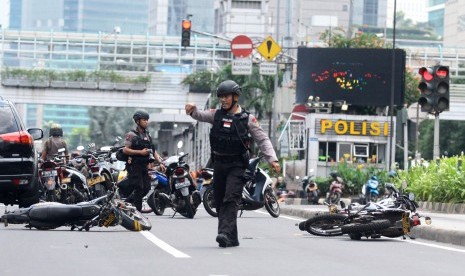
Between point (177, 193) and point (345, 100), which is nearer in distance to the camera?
point (177, 193)

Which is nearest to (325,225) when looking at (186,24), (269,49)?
(186,24)

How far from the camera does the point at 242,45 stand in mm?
59031

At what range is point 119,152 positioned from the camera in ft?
78.3

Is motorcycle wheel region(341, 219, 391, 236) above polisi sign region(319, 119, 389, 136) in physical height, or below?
above

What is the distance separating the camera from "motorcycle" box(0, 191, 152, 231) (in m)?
19.0

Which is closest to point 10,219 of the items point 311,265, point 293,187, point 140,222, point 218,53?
point 140,222

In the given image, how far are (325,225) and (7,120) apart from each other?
4.80 meters

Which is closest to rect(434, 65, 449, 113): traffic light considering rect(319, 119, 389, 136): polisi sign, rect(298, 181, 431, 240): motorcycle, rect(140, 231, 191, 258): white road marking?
rect(298, 181, 431, 240): motorcycle

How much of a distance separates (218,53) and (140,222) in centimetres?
9602

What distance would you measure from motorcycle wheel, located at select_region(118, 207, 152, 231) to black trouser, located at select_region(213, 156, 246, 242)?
8.15ft

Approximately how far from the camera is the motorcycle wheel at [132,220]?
1927cm

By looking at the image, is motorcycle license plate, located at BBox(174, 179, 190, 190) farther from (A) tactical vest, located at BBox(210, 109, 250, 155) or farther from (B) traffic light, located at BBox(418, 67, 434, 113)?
(A) tactical vest, located at BBox(210, 109, 250, 155)

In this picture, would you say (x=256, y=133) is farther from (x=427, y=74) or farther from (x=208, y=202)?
(x=427, y=74)

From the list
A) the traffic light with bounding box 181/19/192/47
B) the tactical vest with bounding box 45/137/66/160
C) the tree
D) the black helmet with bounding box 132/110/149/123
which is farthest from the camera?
the tree
